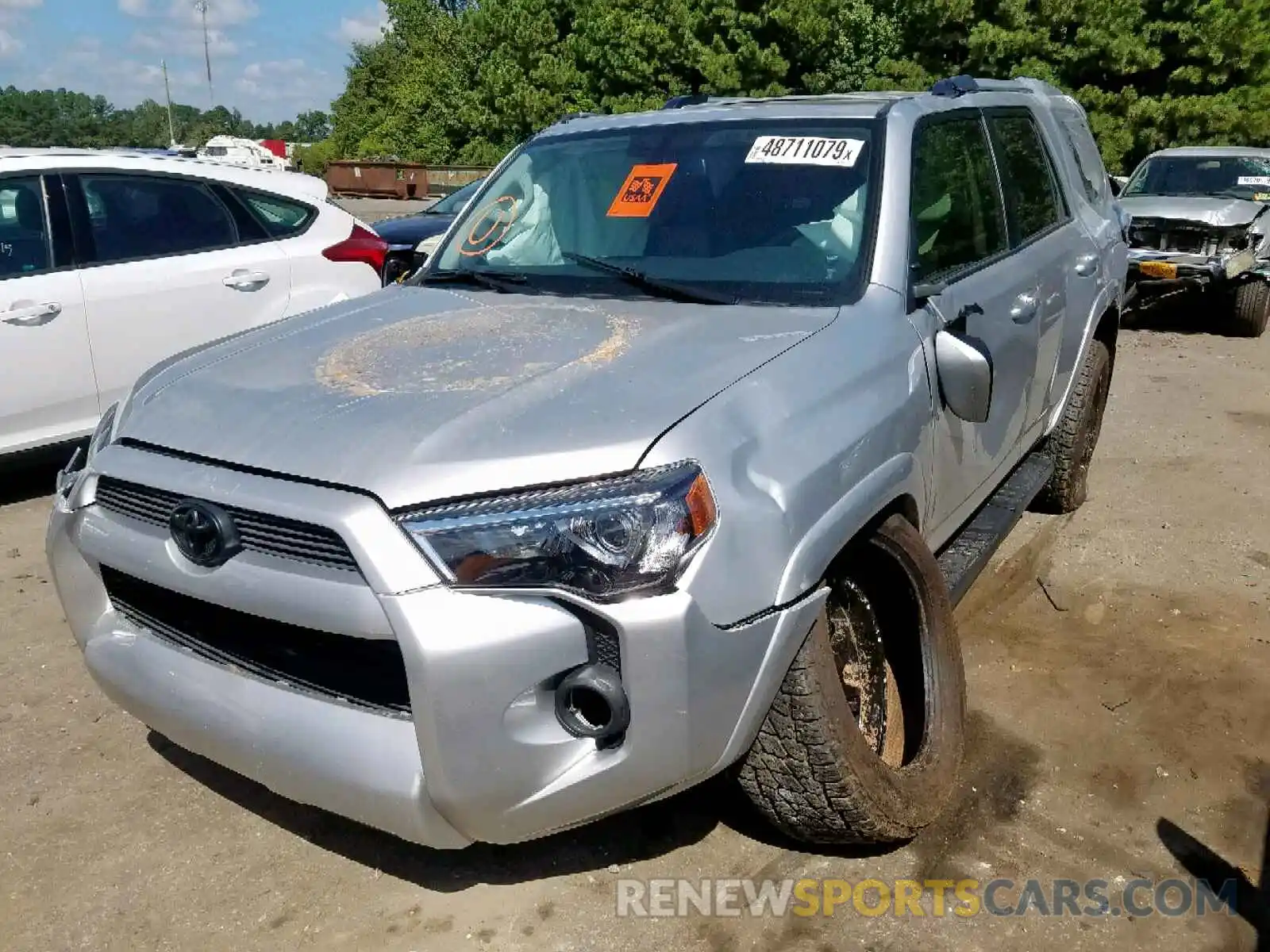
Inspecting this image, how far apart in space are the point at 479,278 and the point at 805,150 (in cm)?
104

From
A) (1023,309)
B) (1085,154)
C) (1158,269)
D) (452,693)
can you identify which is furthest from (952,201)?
(1158,269)

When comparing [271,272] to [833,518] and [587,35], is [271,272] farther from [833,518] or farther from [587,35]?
[587,35]

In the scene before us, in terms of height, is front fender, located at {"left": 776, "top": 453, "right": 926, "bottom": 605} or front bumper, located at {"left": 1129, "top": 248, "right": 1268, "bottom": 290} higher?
front fender, located at {"left": 776, "top": 453, "right": 926, "bottom": 605}

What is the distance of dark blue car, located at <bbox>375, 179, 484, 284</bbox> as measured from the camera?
9.53 metres

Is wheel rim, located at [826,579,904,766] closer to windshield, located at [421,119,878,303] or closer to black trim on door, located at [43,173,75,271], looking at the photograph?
windshield, located at [421,119,878,303]

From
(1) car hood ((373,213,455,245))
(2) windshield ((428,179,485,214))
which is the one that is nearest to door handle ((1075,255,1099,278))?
(1) car hood ((373,213,455,245))

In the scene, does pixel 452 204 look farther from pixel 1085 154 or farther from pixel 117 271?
pixel 1085 154

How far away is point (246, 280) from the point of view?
5.61 m

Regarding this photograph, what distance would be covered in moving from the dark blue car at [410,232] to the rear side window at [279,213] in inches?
107

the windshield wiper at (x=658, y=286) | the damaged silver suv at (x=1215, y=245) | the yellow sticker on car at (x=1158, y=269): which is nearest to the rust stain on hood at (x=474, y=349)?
the windshield wiper at (x=658, y=286)

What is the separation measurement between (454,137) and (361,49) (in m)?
27.5

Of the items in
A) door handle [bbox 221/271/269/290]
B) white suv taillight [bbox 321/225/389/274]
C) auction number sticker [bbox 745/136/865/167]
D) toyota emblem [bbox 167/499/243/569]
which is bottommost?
toyota emblem [bbox 167/499/243/569]

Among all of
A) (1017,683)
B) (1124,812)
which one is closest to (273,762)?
(1124,812)

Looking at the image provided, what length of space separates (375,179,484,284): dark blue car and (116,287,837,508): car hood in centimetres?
618
